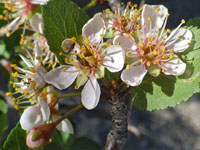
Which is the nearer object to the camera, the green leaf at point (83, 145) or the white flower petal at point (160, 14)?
the white flower petal at point (160, 14)

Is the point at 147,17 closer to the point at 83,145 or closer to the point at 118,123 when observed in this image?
the point at 118,123

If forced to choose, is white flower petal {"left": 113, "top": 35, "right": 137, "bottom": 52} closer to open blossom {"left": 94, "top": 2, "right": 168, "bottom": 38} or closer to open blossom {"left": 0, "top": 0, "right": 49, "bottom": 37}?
open blossom {"left": 94, "top": 2, "right": 168, "bottom": 38}

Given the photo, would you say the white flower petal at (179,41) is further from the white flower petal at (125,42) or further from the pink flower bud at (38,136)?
the pink flower bud at (38,136)

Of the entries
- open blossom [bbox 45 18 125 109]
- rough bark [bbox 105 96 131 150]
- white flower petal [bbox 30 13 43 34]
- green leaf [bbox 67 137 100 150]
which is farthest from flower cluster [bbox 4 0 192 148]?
green leaf [bbox 67 137 100 150]

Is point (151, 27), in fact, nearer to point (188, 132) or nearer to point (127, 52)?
point (127, 52)

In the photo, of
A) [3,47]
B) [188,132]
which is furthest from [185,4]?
[3,47]

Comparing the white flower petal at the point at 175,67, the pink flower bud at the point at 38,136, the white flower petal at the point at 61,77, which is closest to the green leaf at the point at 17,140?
the pink flower bud at the point at 38,136

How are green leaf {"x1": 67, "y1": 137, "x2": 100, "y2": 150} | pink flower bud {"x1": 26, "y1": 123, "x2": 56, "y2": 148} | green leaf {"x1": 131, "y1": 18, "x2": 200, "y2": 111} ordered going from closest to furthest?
green leaf {"x1": 131, "y1": 18, "x2": 200, "y2": 111} → pink flower bud {"x1": 26, "y1": 123, "x2": 56, "y2": 148} → green leaf {"x1": 67, "y1": 137, "x2": 100, "y2": 150}
